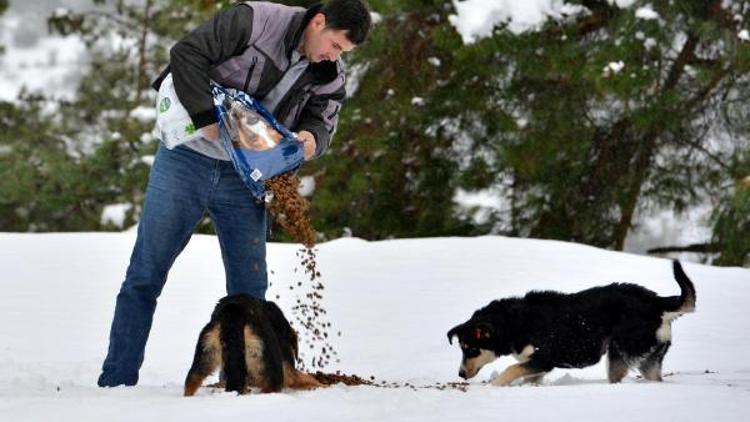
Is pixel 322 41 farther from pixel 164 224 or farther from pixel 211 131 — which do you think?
pixel 164 224

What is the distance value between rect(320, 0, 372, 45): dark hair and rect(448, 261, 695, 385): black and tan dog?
1.91 metres

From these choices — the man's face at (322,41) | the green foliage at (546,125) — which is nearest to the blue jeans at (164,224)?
the man's face at (322,41)

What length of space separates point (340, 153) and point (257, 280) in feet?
29.0

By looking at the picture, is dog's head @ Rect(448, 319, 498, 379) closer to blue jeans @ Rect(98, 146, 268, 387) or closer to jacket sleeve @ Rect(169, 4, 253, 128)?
blue jeans @ Rect(98, 146, 268, 387)

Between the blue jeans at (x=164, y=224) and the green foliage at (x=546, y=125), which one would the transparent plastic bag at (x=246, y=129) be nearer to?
the blue jeans at (x=164, y=224)

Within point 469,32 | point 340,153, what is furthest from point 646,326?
point 340,153

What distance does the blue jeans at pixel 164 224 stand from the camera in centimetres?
449

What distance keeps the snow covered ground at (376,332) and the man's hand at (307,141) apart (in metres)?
1.10

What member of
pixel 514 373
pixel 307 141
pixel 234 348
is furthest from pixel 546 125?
pixel 234 348

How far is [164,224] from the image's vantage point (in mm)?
4488

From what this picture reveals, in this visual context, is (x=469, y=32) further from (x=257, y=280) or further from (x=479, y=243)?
(x=257, y=280)

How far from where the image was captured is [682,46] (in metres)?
11.5

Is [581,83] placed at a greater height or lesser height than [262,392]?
greater

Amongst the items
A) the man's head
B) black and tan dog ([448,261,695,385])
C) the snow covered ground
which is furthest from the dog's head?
the man's head
